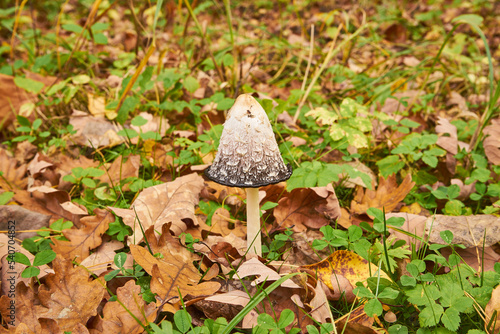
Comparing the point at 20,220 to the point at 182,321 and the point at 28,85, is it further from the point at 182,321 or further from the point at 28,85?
the point at 28,85

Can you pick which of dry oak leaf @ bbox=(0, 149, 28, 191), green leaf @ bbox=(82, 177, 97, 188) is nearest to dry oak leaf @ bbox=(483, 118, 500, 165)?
green leaf @ bbox=(82, 177, 97, 188)

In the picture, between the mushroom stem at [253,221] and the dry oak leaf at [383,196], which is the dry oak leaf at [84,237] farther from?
the dry oak leaf at [383,196]

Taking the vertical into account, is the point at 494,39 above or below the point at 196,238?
above

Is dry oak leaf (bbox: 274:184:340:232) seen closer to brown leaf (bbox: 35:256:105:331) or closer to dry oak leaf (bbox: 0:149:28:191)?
brown leaf (bbox: 35:256:105:331)

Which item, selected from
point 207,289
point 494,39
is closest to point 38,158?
point 207,289

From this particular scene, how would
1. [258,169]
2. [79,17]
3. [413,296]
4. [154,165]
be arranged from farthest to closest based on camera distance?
[79,17]
[154,165]
[258,169]
[413,296]

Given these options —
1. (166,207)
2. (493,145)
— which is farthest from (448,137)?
(166,207)

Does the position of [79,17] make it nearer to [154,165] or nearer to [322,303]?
[154,165]
